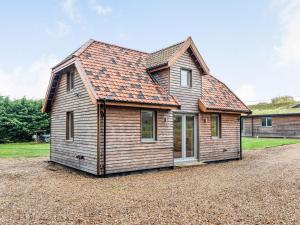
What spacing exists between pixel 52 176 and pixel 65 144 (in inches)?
105

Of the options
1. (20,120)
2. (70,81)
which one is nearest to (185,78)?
(70,81)

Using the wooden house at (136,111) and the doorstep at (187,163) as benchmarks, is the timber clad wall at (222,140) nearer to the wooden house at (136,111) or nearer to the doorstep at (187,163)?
the wooden house at (136,111)

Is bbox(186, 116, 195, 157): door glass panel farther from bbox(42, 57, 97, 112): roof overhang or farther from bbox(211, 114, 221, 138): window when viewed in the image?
bbox(42, 57, 97, 112): roof overhang

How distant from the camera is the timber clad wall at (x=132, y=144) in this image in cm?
1093

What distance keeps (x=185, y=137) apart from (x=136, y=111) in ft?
11.8

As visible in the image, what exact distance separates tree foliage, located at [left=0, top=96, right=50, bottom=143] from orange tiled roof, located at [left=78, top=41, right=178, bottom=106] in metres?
18.7

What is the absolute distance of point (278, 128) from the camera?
3534cm

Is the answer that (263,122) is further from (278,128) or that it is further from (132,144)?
(132,144)

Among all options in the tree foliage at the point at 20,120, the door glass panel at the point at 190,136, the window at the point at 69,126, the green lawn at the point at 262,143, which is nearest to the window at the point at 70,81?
the window at the point at 69,126

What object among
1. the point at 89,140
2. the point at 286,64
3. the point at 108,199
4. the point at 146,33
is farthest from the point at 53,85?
the point at 286,64

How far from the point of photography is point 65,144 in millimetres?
13594

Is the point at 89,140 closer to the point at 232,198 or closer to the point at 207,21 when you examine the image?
the point at 232,198

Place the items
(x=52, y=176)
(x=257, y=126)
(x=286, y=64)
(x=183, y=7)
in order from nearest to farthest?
(x=52, y=176)
(x=183, y=7)
(x=257, y=126)
(x=286, y=64)

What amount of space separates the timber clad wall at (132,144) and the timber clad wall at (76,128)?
654 millimetres
